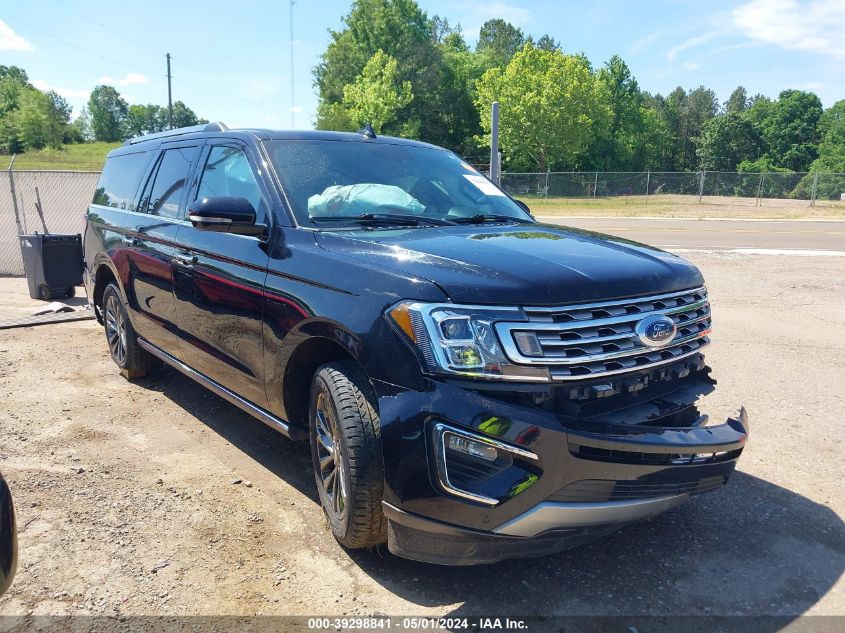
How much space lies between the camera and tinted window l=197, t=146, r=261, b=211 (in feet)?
12.2

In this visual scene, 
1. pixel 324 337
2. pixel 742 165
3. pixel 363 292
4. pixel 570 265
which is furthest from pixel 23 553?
pixel 742 165

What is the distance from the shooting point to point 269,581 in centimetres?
289

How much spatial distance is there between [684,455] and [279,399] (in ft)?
6.39

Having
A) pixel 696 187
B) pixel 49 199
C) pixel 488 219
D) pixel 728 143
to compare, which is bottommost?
pixel 49 199

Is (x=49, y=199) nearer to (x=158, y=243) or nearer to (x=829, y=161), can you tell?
(x=158, y=243)

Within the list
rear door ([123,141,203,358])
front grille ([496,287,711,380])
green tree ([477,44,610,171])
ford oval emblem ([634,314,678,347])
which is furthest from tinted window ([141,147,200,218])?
green tree ([477,44,610,171])

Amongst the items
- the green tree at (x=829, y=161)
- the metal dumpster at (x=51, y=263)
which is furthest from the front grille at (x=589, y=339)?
the green tree at (x=829, y=161)

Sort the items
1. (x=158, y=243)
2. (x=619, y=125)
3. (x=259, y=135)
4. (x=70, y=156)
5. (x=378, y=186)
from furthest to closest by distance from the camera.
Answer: (x=619, y=125) → (x=70, y=156) → (x=158, y=243) → (x=259, y=135) → (x=378, y=186)

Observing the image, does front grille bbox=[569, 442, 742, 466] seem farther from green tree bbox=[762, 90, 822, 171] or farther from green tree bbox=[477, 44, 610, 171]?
green tree bbox=[762, 90, 822, 171]

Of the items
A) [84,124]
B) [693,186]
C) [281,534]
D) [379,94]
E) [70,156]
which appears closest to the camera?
[281,534]

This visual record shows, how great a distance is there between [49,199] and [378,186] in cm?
1021

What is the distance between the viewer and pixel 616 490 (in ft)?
8.33

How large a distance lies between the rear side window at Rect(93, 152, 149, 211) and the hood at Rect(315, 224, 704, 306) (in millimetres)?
2858

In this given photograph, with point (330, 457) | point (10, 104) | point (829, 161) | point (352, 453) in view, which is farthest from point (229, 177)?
point (10, 104)
